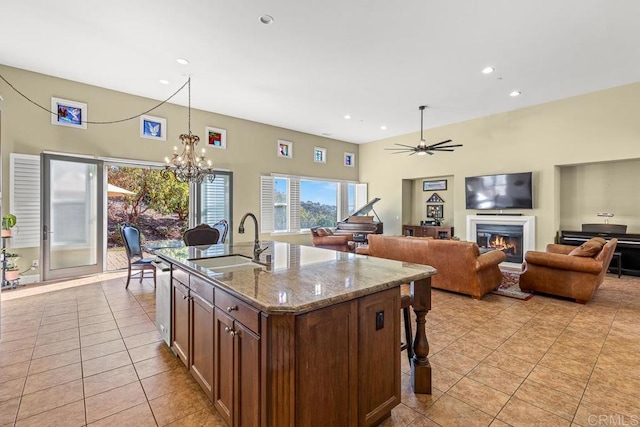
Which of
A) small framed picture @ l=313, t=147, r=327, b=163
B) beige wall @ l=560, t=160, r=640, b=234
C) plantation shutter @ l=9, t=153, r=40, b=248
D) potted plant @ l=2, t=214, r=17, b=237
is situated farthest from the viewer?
small framed picture @ l=313, t=147, r=327, b=163

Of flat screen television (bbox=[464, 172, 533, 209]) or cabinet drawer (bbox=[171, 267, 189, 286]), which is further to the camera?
flat screen television (bbox=[464, 172, 533, 209])

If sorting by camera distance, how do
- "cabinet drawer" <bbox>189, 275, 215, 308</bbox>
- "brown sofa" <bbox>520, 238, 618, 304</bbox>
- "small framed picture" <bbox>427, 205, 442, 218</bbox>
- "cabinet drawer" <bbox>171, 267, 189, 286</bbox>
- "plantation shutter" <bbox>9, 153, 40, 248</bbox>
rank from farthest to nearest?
"small framed picture" <bbox>427, 205, 442, 218</bbox> → "plantation shutter" <bbox>9, 153, 40, 248</bbox> → "brown sofa" <bbox>520, 238, 618, 304</bbox> → "cabinet drawer" <bbox>171, 267, 189, 286</bbox> → "cabinet drawer" <bbox>189, 275, 215, 308</bbox>

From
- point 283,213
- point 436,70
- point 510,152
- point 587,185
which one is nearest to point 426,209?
point 510,152

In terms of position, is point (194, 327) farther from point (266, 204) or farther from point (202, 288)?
point (266, 204)

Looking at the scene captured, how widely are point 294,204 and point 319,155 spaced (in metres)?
1.82

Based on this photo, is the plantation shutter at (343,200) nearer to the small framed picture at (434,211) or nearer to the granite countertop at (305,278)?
the small framed picture at (434,211)

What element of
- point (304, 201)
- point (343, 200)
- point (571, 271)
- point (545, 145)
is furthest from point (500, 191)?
point (304, 201)

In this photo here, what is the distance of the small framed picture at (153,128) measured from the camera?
6.18 metres

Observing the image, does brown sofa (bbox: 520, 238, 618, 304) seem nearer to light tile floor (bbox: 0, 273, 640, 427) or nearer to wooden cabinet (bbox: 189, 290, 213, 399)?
light tile floor (bbox: 0, 273, 640, 427)

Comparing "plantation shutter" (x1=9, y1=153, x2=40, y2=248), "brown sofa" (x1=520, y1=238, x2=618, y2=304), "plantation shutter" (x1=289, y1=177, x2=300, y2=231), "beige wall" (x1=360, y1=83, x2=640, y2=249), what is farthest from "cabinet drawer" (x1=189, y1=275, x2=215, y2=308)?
"beige wall" (x1=360, y1=83, x2=640, y2=249)

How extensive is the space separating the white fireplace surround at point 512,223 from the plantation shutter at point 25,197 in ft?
29.6

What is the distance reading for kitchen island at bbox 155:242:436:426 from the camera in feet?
4.52

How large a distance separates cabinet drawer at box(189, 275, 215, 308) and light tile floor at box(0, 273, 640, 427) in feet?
2.56

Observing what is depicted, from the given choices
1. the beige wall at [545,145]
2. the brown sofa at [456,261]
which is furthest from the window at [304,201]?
the brown sofa at [456,261]
